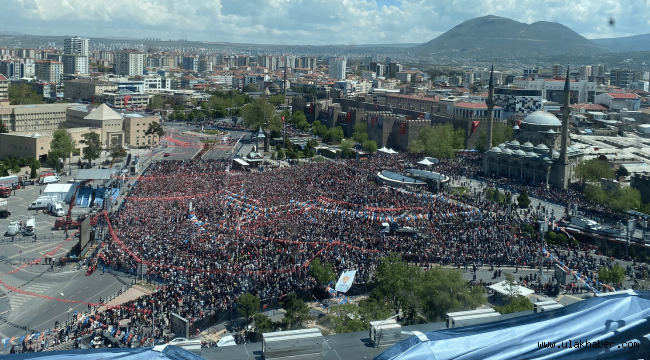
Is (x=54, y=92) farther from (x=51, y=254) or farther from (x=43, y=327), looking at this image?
(x=43, y=327)

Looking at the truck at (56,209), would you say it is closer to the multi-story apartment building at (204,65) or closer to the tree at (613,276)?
the tree at (613,276)

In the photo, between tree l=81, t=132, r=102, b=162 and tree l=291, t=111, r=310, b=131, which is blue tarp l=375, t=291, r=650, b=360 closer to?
tree l=81, t=132, r=102, b=162

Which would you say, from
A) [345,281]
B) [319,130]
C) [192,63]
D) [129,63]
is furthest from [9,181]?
[192,63]

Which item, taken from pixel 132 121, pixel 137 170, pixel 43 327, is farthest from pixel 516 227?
pixel 132 121

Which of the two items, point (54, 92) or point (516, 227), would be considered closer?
point (516, 227)

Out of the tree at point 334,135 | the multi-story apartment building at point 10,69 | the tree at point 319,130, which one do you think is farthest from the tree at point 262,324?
the multi-story apartment building at point 10,69

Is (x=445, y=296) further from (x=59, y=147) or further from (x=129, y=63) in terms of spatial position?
(x=129, y=63)
